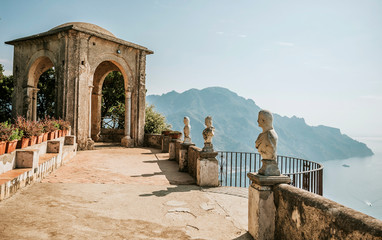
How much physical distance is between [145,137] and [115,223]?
437 inches

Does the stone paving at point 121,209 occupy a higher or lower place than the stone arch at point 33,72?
lower

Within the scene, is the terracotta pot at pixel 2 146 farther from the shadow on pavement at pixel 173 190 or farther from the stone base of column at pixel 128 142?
the stone base of column at pixel 128 142

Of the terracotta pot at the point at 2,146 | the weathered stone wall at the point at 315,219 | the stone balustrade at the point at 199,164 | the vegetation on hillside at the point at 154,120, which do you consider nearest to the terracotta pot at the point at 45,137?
the terracotta pot at the point at 2,146

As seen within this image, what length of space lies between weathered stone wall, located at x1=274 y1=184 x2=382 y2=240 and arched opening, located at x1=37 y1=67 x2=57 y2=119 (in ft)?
70.6

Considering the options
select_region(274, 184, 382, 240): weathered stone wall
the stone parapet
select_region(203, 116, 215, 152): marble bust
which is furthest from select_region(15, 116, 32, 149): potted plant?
the stone parapet

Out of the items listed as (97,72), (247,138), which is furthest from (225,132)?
(97,72)

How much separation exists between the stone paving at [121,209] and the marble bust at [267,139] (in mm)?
1150

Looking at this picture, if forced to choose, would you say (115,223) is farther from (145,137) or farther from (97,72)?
(97,72)

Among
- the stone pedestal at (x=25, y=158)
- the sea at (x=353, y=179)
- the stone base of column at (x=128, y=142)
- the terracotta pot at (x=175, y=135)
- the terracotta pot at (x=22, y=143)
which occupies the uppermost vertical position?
the terracotta pot at (x=22, y=143)

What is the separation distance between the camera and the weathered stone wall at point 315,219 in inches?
71.2

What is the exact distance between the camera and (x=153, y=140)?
1400 cm

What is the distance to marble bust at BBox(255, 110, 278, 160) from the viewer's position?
129 inches

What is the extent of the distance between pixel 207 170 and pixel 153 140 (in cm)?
849

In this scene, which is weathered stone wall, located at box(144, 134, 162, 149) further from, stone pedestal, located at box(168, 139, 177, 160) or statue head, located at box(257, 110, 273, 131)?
statue head, located at box(257, 110, 273, 131)
